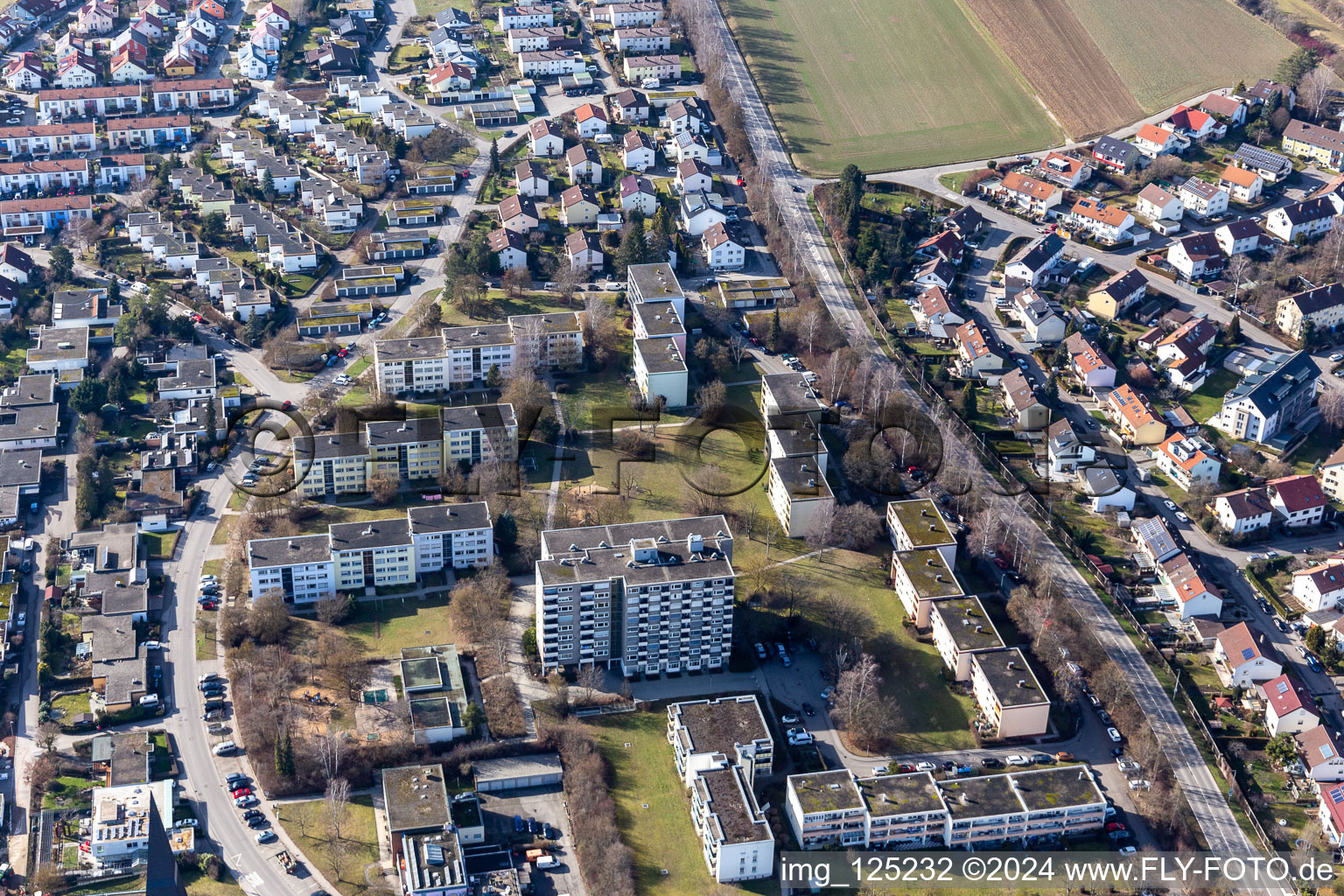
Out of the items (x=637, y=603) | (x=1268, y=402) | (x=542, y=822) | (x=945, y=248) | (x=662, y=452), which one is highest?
(x=637, y=603)

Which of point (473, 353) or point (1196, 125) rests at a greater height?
point (1196, 125)

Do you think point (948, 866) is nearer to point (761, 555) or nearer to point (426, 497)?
point (761, 555)

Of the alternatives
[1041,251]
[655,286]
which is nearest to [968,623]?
[655,286]

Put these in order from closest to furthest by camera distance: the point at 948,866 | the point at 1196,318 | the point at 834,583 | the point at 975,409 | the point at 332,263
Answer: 1. the point at 948,866
2. the point at 834,583
3. the point at 975,409
4. the point at 1196,318
5. the point at 332,263

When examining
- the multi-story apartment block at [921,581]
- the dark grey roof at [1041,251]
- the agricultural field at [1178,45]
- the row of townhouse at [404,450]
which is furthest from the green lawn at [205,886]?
the agricultural field at [1178,45]

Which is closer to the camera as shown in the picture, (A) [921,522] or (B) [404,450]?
(A) [921,522]

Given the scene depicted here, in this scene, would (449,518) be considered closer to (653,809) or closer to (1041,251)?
(653,809)

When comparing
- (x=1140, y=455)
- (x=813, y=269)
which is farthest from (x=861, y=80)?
(x=1140, y=455)
